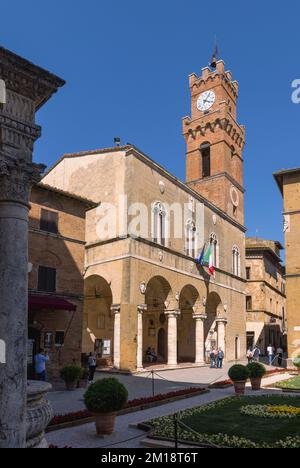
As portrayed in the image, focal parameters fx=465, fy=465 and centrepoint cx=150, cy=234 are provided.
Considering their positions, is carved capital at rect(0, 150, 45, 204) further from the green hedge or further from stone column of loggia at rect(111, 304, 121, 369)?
stone column of loggia at rect(111, 304, 121, 369)

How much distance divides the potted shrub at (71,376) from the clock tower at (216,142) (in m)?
27.3

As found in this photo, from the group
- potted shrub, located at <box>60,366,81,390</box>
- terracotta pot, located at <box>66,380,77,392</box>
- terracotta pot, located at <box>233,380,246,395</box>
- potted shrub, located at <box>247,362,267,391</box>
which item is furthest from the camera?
terracotta pot, located at <box>66,380,77,392</box>

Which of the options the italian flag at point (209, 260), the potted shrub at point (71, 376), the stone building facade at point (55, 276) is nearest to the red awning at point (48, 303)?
the stone building facade at point (55, 276)

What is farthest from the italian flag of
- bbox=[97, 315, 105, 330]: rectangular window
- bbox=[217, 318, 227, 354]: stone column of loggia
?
bbox=[97, 315, 105, 330]: rectangular window

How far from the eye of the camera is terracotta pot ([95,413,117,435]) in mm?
9977

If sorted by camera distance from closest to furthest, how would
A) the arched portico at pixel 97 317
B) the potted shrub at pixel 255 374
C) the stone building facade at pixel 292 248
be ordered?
1. the potted shrub at pixel 255 374
2. the stone building facade at pixel 292 248
3. the arched portico at pixel 97 317

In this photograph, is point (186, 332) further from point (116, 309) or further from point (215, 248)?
point (116, 309)

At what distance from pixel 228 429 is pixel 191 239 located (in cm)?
2440

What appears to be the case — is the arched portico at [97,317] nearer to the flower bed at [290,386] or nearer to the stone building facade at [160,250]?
the stone building facade at [160,250]

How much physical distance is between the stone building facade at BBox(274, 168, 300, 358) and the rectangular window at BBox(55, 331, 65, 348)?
16.8 meters

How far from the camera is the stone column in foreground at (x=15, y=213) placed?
6.68m

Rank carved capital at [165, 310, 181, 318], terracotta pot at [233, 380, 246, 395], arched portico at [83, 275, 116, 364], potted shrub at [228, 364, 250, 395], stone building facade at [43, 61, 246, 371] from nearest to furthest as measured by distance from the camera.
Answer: potted shrub at [228, 364, 250, 395] → terracotta pot at [233, 380, 246, 395] → stone building facade at [43, 61, 246, 371] → carved capital at [165, 310, 181, 318] → arched portico at [83, 275, 116, 364]

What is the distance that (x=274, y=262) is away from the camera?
189 feet

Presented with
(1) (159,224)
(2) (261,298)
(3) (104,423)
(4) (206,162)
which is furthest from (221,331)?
(3) (104,423)
